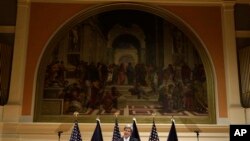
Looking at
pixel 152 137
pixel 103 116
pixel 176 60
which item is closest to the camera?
pixel 152 137

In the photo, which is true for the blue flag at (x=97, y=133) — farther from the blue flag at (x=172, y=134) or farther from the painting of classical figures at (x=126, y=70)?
the blue flag at (x=172, y=134)

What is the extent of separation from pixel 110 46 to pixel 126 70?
0.87 metres

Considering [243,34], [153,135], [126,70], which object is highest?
[243,34]

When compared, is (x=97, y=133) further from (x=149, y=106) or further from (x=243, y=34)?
(x=243, y=34)

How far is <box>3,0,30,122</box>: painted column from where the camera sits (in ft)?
36.3

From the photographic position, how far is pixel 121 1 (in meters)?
12.2

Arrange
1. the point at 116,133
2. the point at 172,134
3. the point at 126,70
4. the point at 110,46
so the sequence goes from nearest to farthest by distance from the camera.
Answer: the point at 116,133, the point at 172,134, the point at 126,70, the point at 110,46

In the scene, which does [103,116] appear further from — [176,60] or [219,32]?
[219,32]

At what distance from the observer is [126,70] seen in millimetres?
11812

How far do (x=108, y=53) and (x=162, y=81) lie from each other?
1810 millimetres

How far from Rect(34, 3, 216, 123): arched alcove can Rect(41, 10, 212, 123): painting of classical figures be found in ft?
0.10

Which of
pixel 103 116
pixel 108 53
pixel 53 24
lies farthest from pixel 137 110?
pixel 53 24

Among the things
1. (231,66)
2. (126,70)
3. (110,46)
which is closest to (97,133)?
(126,70)

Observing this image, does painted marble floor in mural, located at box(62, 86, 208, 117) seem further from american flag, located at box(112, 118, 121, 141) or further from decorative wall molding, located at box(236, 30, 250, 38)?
decorative wall molding, located at box(236, 30, 250, 38)
